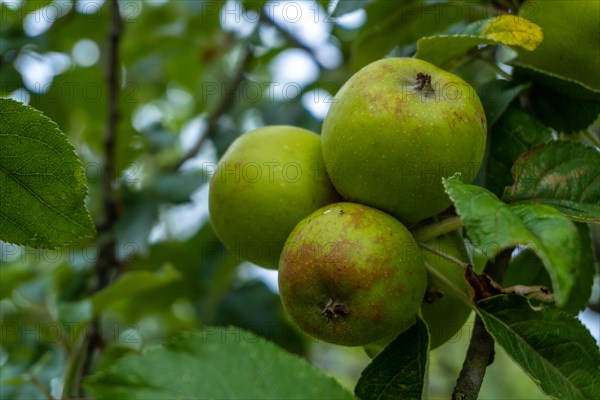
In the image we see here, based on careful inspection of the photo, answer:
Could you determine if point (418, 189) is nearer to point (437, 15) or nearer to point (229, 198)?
point (229, 198)

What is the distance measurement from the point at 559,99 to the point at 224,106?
1.64 m

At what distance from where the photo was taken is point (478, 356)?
1.24m

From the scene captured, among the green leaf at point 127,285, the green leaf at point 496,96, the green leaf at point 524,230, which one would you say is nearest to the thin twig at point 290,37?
the green leaf at point 127,285

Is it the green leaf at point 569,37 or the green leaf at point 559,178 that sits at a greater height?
the green leaf at point 569,37

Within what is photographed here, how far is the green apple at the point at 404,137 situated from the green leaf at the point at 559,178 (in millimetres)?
107

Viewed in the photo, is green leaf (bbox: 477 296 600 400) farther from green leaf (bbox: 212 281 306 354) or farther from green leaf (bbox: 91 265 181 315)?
green leaf (bbox: 212 281 306 354)

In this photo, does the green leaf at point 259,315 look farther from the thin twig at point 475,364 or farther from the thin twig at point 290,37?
the thin twig at point 475,364

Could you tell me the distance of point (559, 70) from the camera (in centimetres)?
150

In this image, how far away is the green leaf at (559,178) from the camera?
4.25ft

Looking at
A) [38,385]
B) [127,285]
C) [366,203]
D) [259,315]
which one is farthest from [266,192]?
[259,315]

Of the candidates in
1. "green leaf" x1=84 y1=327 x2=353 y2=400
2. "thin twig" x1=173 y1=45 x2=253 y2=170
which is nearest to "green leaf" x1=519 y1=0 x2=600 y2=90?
"green leaf" x1=84 y1=327 x2=353 y2=400

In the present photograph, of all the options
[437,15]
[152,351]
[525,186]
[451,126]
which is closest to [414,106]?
[451,126]

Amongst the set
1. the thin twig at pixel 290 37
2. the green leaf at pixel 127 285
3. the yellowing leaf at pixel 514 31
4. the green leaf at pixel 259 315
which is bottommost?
the green leaf at pixel 259 315

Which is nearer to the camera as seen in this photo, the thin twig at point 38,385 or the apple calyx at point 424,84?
the apple calyx at point 424,84
